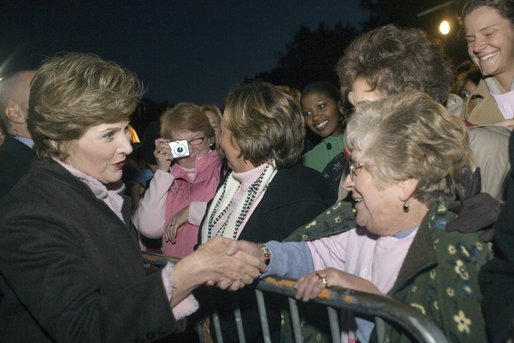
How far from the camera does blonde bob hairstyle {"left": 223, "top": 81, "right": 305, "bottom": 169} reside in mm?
3119

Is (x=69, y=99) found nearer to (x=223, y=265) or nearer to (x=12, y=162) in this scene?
(x=223, y=265)

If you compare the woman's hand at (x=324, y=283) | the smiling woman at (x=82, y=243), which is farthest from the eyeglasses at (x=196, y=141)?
the woman's hand at (x=324, y=283)

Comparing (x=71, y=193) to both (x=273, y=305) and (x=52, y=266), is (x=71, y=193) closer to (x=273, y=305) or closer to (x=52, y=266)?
(x=52, y=266)

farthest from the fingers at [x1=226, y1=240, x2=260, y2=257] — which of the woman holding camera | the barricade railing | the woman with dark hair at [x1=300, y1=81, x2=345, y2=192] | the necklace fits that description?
the woman with dark hair at [x1=300, y1=81, x2=345, y2=192]

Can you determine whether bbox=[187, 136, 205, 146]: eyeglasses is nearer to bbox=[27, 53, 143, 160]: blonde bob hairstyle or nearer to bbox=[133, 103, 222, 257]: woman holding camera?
bbox=[133, 103, 222, 257]: woman holding camera

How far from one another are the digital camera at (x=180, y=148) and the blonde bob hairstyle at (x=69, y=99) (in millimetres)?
1893

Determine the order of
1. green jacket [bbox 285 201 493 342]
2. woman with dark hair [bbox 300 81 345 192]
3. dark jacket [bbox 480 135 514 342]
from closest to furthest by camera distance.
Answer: dark jacket [bbox 480 135 514 342] → green jacket [bbox 285 201 493 342] → woman with dark hair [bbox 300 81 345 192]

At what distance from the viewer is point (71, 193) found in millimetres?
2094

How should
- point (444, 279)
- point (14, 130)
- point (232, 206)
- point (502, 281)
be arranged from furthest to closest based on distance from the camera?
point (14, 130) < point (232, 206) < point (444, 279) < point (502, 281)

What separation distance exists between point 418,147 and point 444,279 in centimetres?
60

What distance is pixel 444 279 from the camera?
180 cm

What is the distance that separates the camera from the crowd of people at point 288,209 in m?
1.81

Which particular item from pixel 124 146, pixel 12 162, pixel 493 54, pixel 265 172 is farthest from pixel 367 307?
pixel 12 162

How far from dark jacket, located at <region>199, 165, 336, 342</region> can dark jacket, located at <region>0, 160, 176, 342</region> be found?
83cm
